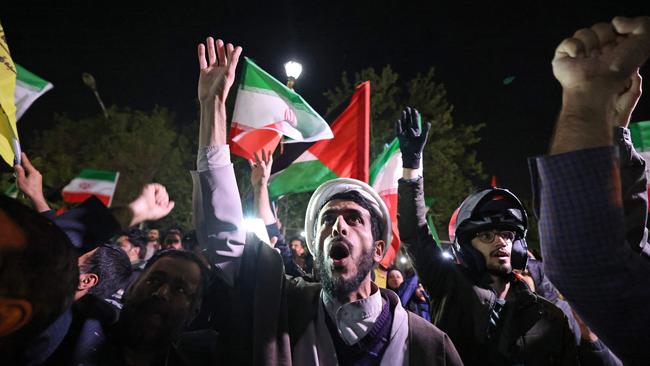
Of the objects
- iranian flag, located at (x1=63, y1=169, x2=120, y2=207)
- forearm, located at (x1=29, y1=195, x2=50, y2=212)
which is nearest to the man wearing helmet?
forearm, located at (x1=29, y1=195, x2=50, y2=212)

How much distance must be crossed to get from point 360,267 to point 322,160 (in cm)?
427

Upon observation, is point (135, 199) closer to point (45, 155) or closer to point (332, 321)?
point (332, 321)

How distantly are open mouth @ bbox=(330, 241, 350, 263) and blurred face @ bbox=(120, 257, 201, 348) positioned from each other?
85cm

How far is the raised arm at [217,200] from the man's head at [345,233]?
1.59 ft

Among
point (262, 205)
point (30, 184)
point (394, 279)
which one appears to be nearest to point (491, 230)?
point (262, 205)

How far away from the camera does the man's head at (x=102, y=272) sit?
10.7ft

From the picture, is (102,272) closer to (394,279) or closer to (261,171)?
(261,171)

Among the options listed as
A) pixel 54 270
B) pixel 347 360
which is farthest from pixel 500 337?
pixel 54 270

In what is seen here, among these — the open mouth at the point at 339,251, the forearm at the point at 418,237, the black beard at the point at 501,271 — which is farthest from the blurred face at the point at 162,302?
the black beard at the point at 501,271

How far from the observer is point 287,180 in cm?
658

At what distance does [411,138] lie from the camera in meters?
3.39

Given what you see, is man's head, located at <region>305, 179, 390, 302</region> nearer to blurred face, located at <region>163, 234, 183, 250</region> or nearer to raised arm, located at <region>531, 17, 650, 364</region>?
raised arm, located at <region>531, 17, 650, 364</region>

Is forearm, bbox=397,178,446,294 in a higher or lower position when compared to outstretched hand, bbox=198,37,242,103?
lower

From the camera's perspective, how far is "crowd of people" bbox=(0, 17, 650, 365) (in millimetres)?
925
